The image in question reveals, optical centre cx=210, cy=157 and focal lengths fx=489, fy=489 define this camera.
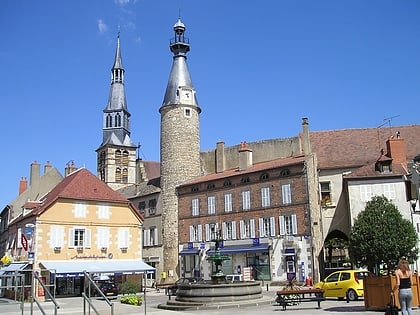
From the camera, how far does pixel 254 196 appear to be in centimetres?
3503

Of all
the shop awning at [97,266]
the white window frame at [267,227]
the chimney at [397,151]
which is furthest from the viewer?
the white window frame at [267,227]

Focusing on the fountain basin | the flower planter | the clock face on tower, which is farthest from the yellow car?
the clock face on tower

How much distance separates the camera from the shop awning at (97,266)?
2606cm

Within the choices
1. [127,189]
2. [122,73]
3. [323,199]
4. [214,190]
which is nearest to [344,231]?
[323,199]

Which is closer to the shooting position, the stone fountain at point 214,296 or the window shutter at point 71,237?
the stone fountain at point 214,296

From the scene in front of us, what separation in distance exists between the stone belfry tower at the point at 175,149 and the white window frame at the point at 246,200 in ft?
22.2

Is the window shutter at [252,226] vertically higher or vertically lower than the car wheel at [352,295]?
higher

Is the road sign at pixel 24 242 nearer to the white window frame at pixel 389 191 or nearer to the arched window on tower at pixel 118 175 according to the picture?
the white window frame at pixel 389 191

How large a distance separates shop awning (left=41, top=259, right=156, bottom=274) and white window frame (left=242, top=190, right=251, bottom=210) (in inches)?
359

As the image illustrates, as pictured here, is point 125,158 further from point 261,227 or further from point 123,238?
point 123,238

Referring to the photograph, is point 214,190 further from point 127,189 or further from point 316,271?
point 127,189

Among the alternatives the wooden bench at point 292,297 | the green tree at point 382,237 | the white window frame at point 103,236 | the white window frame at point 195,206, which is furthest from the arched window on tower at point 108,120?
the wooden bench at point 292,297

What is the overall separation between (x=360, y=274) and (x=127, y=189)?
34.7 metres

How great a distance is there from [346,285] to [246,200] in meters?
17.3
